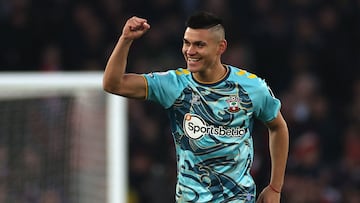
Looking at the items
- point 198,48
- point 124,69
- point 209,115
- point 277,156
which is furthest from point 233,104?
point 124,69

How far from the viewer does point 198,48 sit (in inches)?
188

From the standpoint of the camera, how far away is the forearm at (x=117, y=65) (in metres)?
4.71

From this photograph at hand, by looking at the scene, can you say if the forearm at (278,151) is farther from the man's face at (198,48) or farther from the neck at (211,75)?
the man's face at (198,48)

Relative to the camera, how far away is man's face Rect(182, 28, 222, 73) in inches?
188

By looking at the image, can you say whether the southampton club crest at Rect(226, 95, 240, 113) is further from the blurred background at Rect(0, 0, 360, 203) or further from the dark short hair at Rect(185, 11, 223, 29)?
the blurred background at Rect(0, 0, 360, 203)

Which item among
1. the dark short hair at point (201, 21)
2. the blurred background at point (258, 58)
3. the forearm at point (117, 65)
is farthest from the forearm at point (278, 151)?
the blurred background at point (258, 58)

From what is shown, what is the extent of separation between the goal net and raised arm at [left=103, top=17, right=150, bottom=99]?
1326 mm

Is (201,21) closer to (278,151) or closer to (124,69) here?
(124,69)

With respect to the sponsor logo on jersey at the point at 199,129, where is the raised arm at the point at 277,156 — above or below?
below

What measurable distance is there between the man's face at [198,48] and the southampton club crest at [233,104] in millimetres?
194

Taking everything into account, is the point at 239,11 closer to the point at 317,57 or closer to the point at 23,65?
the point at 317,57

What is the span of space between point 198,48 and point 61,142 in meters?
1.74

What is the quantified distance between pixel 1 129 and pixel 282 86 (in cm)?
455

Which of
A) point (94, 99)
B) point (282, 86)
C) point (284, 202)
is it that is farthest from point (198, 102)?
point (282, 86)
